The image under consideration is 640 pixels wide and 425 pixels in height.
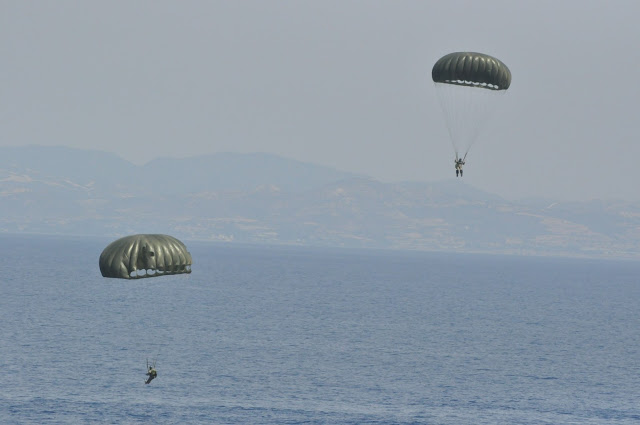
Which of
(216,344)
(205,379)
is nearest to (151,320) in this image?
(216,344)

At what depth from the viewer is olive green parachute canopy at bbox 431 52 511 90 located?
8162 cm

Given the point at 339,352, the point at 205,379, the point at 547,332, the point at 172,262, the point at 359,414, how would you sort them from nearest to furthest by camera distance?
the point at 172,262 < the point at 359,414 < the point at 205,379 < the point at 339,352 < the point at 547,332

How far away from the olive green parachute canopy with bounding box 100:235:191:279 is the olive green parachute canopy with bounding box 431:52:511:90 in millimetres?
28999

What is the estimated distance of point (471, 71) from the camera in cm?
8156

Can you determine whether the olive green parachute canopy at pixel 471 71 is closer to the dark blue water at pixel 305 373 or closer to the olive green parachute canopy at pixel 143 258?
the olive green parachute canopy at pixel 143 258

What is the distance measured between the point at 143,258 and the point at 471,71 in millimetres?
33594

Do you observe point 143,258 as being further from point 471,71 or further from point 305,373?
point 305,373

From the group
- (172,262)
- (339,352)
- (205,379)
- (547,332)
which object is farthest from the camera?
(547,332)

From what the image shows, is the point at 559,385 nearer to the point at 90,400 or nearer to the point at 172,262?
the point at 90,400

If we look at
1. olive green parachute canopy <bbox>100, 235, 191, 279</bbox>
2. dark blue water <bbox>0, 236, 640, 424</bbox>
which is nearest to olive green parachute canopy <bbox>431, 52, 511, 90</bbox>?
olive green parachute canopy <bbox>100, 235, 191, 279</bbox>

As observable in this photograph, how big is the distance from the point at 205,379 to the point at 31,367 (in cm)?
2464

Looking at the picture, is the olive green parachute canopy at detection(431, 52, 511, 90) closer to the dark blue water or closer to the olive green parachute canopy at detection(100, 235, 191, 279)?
the olive green parachute canopy at detection(100, 235, 191, 279)

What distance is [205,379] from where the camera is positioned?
119625 millimetres

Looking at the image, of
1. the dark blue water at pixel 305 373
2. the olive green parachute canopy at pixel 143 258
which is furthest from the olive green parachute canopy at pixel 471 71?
the dark blue water at pixel 305 373
